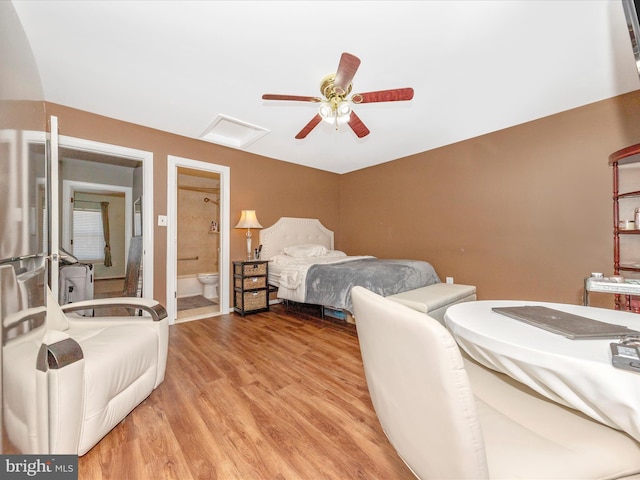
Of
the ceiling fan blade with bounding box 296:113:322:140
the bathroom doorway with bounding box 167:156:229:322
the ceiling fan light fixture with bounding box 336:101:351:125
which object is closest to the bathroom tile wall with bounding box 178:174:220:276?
the bathroom doorway with bounding box 167:156:229:322

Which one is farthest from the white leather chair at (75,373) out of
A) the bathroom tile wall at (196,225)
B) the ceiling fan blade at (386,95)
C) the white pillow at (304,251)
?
the bathroom tile wall at (196,225)

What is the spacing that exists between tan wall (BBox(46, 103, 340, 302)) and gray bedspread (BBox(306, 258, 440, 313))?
1.40 metres

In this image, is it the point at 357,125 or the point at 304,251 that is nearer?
the point at 357,125

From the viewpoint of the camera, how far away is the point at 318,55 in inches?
76.2

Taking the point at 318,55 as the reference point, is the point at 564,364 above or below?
below

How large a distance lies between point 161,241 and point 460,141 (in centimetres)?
422

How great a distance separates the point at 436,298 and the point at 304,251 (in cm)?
210

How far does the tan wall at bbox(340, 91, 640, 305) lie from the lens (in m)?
2.65

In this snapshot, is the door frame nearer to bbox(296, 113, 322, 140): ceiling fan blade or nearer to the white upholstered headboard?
the white upholstered headboard

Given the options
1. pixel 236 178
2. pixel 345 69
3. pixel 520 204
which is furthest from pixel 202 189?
pixel 520 204

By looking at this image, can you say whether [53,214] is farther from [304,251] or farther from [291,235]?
[291,235]

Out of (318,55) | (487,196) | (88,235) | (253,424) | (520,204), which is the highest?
(318,55)

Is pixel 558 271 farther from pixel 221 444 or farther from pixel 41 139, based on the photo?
pixel 41 139


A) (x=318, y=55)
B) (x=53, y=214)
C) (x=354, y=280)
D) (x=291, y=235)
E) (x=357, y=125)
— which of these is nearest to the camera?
(x=318, y=55)
